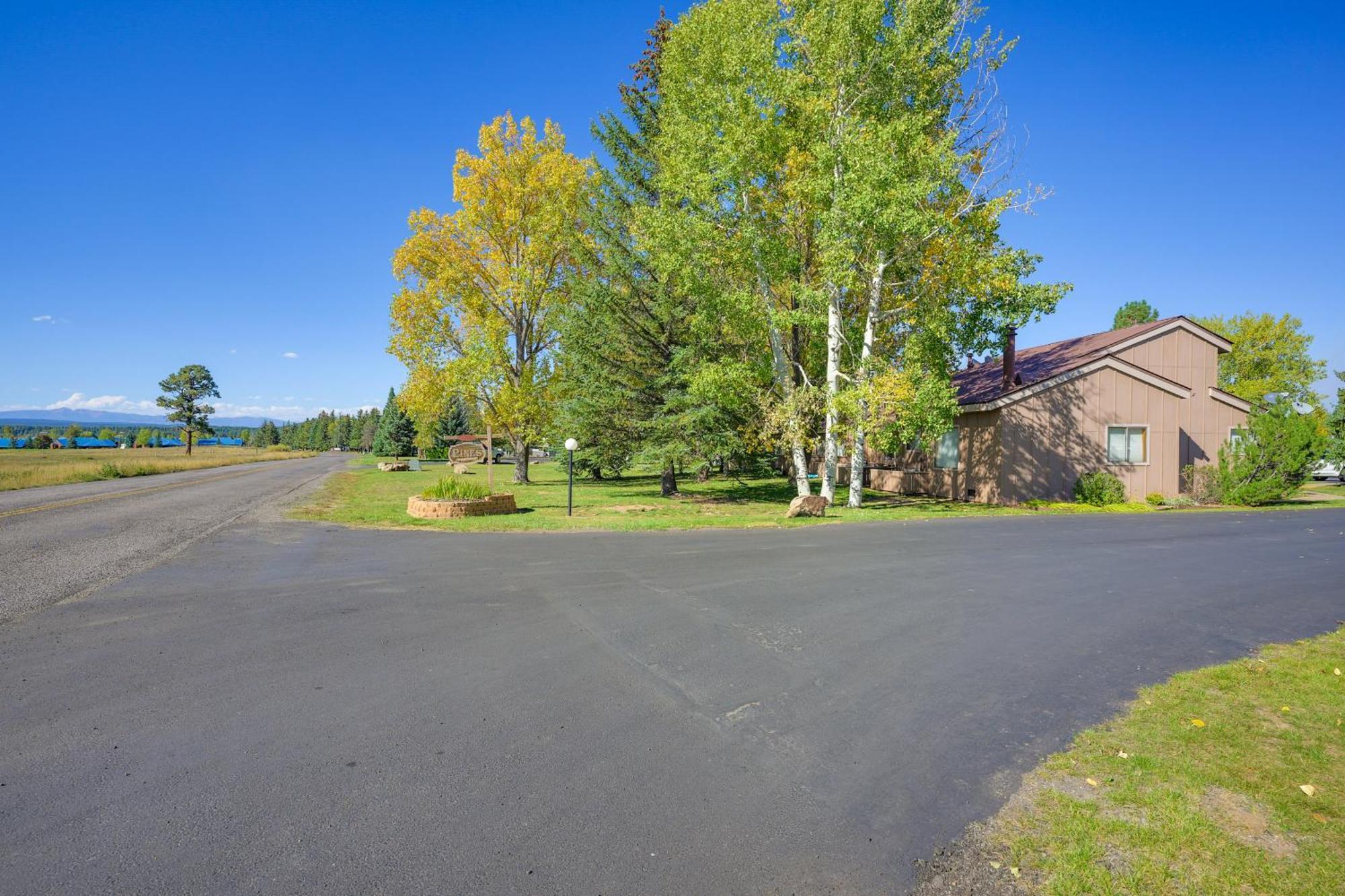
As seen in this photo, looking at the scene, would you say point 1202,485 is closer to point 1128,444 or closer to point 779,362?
point 1128,444

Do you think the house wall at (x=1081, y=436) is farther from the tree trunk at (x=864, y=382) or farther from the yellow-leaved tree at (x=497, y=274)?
the yellow-leaved tree at (x=497, y=274)

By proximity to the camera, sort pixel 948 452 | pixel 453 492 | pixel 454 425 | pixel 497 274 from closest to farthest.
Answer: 1. pixel 453 492
2. pixel 948 452
3. pixel 497 274
4. pixel 454 425

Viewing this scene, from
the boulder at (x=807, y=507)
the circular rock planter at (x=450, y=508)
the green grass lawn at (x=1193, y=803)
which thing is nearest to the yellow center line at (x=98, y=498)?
the circular rock planter at (x=450, y=508)

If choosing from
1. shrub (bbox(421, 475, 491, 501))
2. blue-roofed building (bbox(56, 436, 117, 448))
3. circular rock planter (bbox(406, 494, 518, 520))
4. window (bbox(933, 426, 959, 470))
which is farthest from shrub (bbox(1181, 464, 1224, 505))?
blue-roofed building (bbox(56, 436, 117, 448))

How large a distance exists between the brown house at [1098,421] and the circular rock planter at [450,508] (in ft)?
49.5

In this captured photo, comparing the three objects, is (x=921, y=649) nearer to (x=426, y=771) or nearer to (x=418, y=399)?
(x=426, y=771)

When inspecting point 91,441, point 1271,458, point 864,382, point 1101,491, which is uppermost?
point 864,382

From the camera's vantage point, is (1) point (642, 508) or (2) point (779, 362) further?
(2) point (779, 362)

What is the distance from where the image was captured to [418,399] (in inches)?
1033

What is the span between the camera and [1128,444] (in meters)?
20.1

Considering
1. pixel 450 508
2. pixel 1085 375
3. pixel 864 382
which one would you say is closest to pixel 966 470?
pixel 1085 375

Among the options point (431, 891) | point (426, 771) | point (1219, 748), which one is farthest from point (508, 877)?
point (1219, 748)

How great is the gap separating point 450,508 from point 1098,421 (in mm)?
19563

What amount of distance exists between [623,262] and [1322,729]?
727 inches
